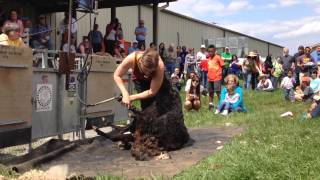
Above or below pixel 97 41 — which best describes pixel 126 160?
below

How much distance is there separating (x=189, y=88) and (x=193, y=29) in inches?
973

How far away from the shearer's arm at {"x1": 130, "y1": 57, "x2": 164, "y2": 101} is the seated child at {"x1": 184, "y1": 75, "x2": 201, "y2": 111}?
6.35 m

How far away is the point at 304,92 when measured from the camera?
16859 mm

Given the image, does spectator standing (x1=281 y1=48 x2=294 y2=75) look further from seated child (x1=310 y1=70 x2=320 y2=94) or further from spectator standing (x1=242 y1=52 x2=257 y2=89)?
seated child (x1=310 y1=70 x2=320 y2=94)

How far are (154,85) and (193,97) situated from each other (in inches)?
254

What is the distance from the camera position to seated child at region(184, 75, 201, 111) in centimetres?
1438

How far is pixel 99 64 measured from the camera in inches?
406

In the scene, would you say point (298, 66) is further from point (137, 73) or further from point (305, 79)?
point (137, 73)

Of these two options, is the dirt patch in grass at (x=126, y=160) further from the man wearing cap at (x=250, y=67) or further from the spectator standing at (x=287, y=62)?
the spectator standing at (x=287, y=62)

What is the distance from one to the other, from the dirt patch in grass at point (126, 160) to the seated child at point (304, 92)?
766 centimetres

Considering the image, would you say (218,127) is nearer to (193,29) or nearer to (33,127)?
(33,127)

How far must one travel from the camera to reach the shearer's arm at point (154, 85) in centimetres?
791

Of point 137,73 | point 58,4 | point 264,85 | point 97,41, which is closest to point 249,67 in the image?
point 264,85

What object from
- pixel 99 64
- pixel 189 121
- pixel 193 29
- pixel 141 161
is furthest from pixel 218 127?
pixel 193 29
